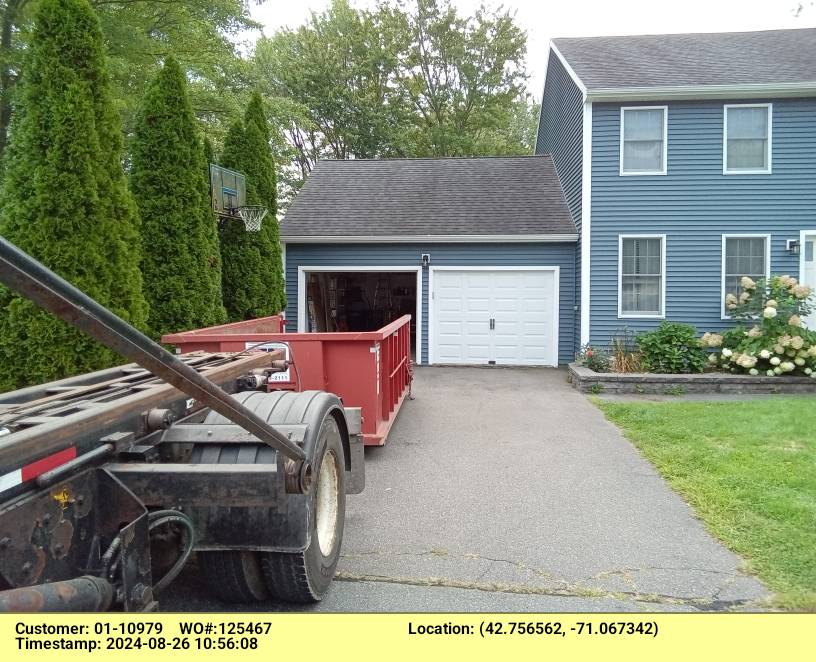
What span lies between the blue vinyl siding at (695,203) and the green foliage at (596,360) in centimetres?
67

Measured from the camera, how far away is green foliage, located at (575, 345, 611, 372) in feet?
35.6

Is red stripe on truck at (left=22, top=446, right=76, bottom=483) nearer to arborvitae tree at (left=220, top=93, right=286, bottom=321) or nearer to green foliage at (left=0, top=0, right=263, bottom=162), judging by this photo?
green foliage at (left=0, top=0, right=263, bottom=162)

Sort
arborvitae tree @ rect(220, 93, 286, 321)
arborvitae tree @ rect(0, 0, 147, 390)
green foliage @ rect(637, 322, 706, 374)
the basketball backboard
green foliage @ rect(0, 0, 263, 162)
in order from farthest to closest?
arborvitae tree @ rect(220, 93, 286, 321) → green foliage @ rect(637, 322, 706, 374) → green foliage @ rect(0, 0, 263, 162) → the basketball backboard → arborvitae tree @ rect(0, 0, 147, 390)

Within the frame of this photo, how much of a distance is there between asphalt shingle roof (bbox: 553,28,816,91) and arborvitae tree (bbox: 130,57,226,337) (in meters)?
7.59

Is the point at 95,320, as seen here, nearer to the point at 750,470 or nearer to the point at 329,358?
the point at 329,358

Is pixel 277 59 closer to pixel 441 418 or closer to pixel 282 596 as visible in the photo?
pixel 441 418

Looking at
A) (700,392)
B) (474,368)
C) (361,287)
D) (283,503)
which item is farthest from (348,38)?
(283,503)

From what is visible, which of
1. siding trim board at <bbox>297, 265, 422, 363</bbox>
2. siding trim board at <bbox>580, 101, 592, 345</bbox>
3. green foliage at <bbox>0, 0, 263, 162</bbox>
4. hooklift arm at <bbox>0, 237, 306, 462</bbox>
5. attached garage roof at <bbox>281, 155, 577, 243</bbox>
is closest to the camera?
hooklift arm at <bbox>0, 237, 306, 462</bbox>

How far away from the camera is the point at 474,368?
41.6 feet

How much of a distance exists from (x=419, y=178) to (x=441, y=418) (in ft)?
29.0

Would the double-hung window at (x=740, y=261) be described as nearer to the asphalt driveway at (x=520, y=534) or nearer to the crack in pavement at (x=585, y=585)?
the asphalt driveway at (x=520, y=534)

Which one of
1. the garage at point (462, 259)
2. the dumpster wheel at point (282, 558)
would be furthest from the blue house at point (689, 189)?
the dumpster wheel at point (282, 558)

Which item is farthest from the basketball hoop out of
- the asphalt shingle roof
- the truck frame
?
the truck frame

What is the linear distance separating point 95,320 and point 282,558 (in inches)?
67.9
